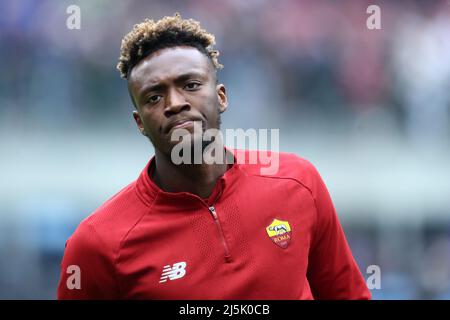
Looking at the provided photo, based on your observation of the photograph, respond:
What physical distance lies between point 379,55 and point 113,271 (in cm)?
444

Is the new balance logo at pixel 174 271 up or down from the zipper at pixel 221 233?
down

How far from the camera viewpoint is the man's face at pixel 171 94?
7.65 feet

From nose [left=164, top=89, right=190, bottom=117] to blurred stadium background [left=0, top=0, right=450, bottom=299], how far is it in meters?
3.43

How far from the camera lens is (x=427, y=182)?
5965 millimetres

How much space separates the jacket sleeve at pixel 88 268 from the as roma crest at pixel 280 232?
592 mm

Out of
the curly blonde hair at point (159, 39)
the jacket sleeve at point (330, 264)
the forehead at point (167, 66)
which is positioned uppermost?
the curly blonde hair at point (159, 39)

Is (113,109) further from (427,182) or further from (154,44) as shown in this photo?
(154,44)

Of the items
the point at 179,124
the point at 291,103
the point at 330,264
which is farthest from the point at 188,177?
the point at 291,103

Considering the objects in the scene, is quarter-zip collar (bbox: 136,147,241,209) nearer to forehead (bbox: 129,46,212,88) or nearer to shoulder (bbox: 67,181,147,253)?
shoulder (bbox: 67,181,147,253)

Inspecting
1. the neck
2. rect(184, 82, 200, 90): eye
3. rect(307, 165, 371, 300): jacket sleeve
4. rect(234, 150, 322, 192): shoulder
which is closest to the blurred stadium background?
rect(307, 165, 371, 300): jacket sleeve

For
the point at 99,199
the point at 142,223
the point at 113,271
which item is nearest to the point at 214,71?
the point at 142,223

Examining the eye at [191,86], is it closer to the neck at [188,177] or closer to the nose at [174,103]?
the nose at [174,103]

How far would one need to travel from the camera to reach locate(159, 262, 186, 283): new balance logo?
2.22 metres

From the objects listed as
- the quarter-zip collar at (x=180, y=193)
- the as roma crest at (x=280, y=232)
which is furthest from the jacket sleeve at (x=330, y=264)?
the quarter-zip collar at (x=180, y=193)
